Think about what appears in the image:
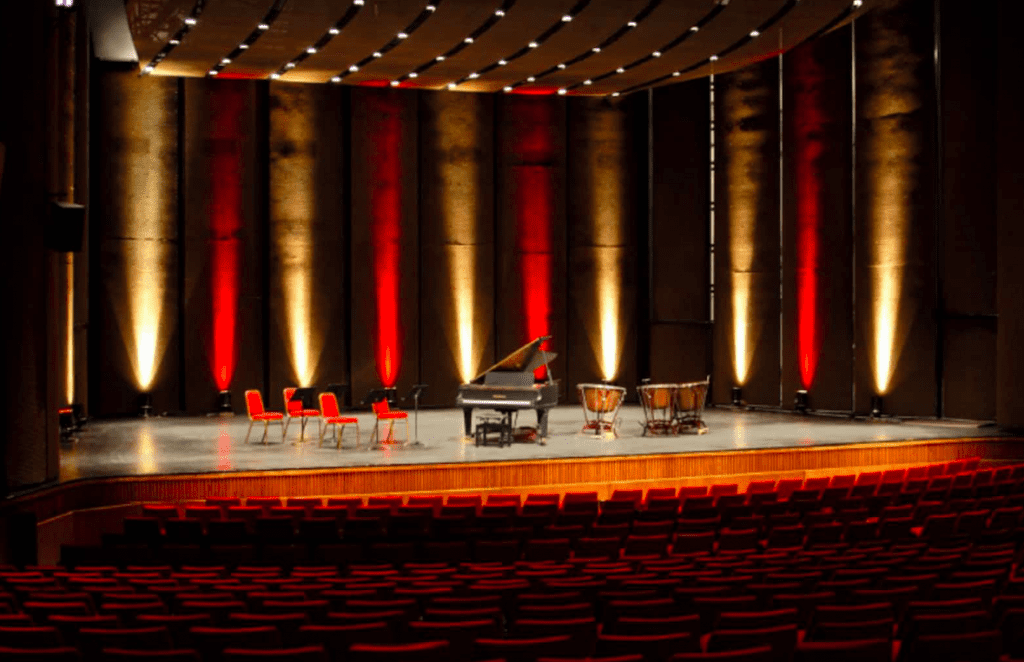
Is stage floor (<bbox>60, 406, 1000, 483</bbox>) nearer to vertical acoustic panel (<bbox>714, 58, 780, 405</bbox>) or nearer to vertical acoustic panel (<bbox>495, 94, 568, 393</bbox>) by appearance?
vertical acoustic panel (<bbox>714, 58, 780, 405</bbox>)

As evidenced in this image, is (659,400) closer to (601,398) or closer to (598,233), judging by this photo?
(601,398)

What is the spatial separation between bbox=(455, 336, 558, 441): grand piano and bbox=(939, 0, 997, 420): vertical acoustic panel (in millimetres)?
6262

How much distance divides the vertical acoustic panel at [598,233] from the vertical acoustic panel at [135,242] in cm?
663

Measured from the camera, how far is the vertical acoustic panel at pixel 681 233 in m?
18.5

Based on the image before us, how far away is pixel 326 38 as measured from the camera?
14.7 metres

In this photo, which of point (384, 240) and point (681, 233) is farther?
point (681, 233)

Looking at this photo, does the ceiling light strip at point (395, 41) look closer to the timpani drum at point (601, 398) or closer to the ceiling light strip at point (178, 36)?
the ceiling light strip at point (178, 36)

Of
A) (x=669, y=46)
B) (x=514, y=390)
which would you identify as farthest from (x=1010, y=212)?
(x=514, y=390)

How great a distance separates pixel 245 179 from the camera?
17.2m

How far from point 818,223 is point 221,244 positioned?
935 centimetres

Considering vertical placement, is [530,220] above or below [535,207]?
below

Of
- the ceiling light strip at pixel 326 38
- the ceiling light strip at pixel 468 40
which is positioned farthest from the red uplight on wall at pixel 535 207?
the ceiling light strip at pixel 326 38

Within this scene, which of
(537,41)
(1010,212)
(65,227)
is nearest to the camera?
(65,227)

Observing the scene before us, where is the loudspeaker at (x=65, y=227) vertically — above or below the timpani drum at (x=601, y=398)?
above
